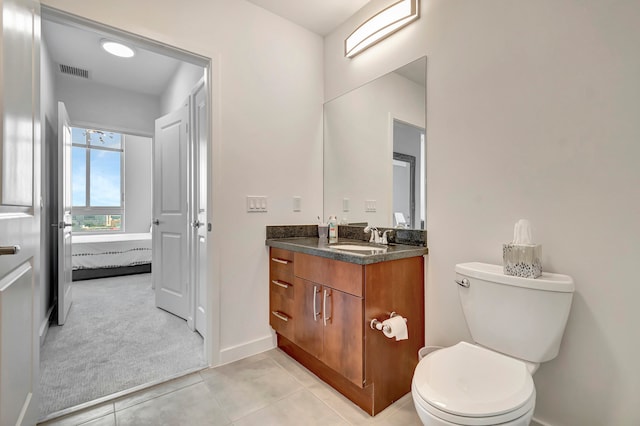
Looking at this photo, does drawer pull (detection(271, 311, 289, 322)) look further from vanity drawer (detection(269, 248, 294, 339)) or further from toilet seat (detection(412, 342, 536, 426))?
toilet seat (detection(412, 342, 536, 426))

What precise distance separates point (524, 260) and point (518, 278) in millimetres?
81

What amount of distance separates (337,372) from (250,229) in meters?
1.10

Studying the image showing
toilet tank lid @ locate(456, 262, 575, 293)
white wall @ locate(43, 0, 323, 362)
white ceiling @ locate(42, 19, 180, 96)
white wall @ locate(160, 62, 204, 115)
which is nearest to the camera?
toilet tank lid @ locate(456, 262, 575, 293)

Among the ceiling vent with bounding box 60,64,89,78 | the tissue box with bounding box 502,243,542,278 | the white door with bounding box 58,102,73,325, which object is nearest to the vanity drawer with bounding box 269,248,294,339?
the tissue box with bounding box 502,243,542,278

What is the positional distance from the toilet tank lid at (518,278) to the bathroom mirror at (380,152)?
0.49m

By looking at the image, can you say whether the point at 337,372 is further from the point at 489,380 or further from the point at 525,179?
the point at 525,179

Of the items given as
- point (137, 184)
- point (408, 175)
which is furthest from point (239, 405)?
point (137, 184)

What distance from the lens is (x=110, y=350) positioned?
7.26ft

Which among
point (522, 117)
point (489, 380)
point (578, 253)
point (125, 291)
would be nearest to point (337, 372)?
point (489, 380)

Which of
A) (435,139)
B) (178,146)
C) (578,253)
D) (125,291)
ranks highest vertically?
(178,146)

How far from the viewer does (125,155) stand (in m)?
6.12

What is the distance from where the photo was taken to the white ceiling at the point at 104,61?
9.09ft

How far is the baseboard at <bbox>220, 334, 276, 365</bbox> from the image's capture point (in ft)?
6.66

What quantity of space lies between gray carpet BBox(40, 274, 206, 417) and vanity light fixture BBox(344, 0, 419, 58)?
2.53 meters
